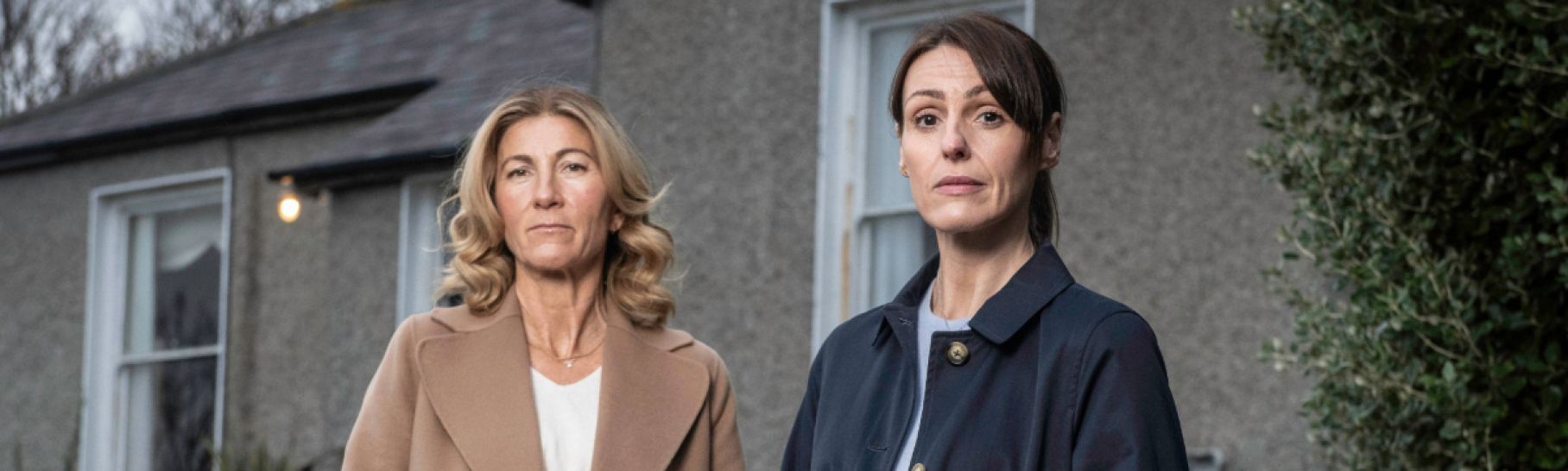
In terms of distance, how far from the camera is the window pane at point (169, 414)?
10.7 metres

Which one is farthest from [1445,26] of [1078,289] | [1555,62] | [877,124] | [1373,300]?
[877,124]

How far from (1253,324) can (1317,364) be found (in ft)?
4.20

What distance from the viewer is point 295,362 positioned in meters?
10.0

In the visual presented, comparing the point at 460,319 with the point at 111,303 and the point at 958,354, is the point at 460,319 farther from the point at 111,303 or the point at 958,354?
the point at 111,303

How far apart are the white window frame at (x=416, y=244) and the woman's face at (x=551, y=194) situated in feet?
18.8

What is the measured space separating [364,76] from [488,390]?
7.82 metres

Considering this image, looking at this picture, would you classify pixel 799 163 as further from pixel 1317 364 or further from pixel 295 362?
pixel 295 362

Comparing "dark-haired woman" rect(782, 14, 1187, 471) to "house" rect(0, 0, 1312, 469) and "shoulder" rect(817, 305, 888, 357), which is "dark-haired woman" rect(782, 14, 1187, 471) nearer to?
"shoulder" rect(817, 305, 888, 357)

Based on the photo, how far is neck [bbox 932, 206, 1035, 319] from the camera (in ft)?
8.15

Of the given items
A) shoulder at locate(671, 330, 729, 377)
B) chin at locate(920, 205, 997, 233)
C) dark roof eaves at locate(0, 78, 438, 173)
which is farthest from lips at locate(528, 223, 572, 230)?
dark roof eaves at locate(0, 78, 438, 173)

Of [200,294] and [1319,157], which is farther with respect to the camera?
[200,294]

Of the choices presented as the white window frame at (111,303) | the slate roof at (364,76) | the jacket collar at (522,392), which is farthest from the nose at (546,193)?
the white window frame at (111,303)

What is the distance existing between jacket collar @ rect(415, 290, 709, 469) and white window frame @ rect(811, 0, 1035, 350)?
11.0ft

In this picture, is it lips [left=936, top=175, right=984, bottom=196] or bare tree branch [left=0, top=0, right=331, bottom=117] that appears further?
bare tree branch [left=0, top=0, right=331, bottom=117]
